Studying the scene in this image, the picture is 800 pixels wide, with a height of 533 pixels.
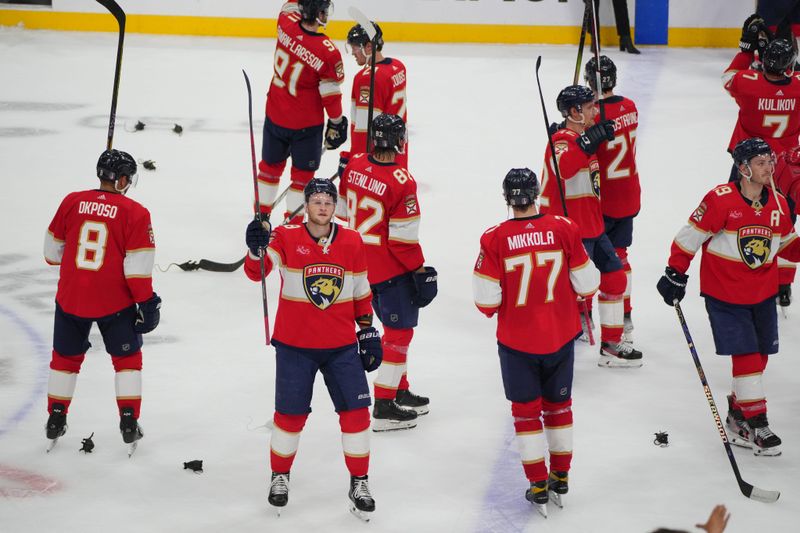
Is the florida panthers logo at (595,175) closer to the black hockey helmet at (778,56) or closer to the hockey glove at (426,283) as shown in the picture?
the hockey glove at (426,283)

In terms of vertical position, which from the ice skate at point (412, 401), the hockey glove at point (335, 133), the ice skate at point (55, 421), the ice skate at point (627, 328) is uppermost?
the hockey glove at point (335, 133)

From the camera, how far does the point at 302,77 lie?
7234 millimetres

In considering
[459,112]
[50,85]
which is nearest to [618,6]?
[459,112]

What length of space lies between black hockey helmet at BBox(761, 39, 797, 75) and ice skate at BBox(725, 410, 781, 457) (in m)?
2.30

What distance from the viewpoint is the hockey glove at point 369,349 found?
439 centimetres

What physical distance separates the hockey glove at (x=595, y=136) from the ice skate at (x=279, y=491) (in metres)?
2.24

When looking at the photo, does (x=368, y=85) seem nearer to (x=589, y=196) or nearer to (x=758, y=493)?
(x=589, y=196)

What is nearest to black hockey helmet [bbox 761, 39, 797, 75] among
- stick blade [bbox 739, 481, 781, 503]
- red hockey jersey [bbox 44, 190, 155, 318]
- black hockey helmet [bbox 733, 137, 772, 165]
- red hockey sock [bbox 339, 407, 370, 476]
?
black hockey helmet [bbox 733, 137, 772, 165]

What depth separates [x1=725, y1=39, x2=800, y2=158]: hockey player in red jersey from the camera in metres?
6.55

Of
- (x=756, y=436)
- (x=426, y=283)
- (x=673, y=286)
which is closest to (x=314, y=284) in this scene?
(x=426, y=283)

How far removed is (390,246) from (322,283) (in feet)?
2.71

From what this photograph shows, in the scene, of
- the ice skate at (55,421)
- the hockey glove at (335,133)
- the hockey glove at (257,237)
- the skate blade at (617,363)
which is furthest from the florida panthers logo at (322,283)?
the hockey glove at (335,133)

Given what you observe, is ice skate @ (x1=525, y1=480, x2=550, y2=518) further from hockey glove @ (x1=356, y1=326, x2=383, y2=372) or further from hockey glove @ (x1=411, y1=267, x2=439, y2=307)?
hockey glove @ (x1=411, y1=267, x2=439, y2=307)

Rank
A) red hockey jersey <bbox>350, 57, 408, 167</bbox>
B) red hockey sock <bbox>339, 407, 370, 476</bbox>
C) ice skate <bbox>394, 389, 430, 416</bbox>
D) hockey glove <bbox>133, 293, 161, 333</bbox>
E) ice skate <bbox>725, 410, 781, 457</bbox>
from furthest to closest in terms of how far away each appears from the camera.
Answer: red hockey jersey <bbox>350, 57, 408, 167</bbox> → ice skate <bbox>394, 389, 430, 416</bbox> → ice skate <bbox>725, 410, 781, 457</bbox> → hockey glove <bbox>133, 293, 161, 333</bbox> → red hockey sock <bbox>339, 407, 370, 476</bbox>
